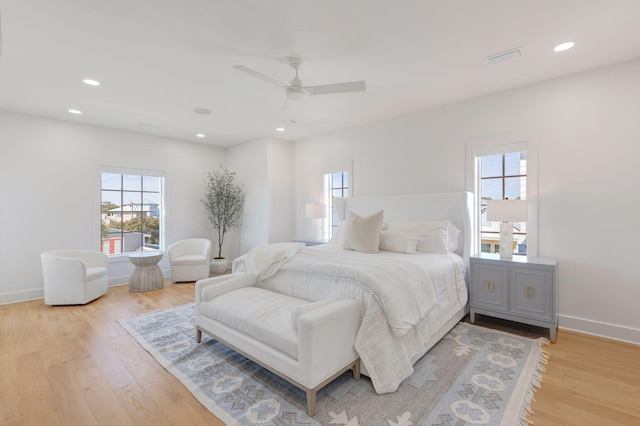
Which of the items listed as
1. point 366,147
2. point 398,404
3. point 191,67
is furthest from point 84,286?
point 366,147

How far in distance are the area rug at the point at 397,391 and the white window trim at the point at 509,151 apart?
120 centimetres

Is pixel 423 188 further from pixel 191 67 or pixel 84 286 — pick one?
pixel 84 286

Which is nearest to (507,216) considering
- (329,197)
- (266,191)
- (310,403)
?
(310,403)

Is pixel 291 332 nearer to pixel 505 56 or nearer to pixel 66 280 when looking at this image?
pixel 505 56

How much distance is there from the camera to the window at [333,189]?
532cm

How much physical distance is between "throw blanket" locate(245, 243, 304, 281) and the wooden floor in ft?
3.67

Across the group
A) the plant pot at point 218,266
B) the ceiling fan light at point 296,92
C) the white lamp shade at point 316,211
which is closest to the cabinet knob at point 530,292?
the ceiling fan light at point 296,92

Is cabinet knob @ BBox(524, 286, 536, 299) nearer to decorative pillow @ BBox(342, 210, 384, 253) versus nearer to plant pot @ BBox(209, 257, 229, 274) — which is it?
decorative pillow @ BBox(342, 210, 384, 253)

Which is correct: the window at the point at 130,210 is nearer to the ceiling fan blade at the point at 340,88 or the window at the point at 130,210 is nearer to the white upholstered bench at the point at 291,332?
the white upholstered bench at the point at 291,332

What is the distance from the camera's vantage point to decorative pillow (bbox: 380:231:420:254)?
347 centimetres

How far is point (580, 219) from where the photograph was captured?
3.10 m

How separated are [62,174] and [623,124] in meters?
7.29

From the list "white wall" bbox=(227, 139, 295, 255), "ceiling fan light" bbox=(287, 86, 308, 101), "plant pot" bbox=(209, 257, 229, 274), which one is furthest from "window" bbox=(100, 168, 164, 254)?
"ceiling fan light" bbox=(287, 86, 308, 101)

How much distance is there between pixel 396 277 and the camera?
2.35 metres
